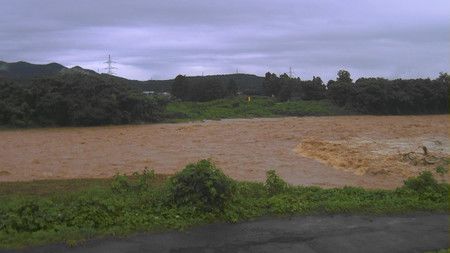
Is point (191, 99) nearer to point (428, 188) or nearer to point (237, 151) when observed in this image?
point (237, 151)

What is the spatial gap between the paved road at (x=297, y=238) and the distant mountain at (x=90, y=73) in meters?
29.6

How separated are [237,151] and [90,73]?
2120 cm

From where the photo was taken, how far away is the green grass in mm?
48062

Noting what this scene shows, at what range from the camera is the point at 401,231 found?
766 centimetres

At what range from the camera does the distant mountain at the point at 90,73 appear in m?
41.8

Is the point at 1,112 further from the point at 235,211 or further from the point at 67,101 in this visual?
the point at 235,211

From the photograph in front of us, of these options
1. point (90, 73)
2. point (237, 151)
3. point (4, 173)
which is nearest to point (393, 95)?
point (90, 73)

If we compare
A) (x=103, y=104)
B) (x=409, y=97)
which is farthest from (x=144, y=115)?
(x=409, y=97)

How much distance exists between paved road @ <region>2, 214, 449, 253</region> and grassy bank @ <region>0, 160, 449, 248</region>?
12.0 inches

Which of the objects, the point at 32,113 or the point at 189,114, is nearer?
the point at 32,113

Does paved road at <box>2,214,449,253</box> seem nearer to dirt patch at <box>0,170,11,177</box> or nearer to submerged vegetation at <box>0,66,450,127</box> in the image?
dirt patch at <box>0,170,11,177</box>

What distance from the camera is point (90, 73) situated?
40812 millimetres

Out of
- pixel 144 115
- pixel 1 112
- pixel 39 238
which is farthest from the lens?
pixel 144 115

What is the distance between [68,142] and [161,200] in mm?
18518
